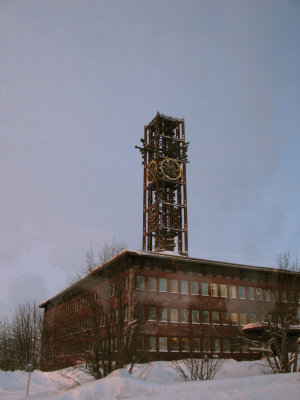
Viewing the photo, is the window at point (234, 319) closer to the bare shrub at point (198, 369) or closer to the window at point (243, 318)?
the window at point (243, 318)

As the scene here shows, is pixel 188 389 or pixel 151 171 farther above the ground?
pixel 151 171

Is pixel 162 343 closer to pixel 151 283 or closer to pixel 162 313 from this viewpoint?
pixel 162 313

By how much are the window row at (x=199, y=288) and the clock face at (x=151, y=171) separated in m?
29.6

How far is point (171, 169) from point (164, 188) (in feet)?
11.9

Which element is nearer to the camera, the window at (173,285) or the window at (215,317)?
the window at (173,285)

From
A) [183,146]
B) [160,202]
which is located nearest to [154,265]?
[160,202]

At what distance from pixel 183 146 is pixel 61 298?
35.2 metres

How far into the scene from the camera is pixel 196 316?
4934 centimetres

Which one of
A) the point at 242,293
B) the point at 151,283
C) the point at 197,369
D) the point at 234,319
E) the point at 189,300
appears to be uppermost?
the point at 151,283

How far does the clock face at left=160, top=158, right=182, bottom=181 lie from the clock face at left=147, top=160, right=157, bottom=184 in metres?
1.60

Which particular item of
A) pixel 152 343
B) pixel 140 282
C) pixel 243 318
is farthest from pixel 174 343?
pixel 243 318

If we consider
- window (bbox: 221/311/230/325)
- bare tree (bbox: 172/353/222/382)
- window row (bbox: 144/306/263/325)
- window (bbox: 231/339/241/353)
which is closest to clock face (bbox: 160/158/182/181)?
window (bbox: 221/311/230/325)

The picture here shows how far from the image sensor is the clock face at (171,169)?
76500 mm

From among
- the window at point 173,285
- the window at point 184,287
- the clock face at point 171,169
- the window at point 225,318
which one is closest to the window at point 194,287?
the window at point 184,287
